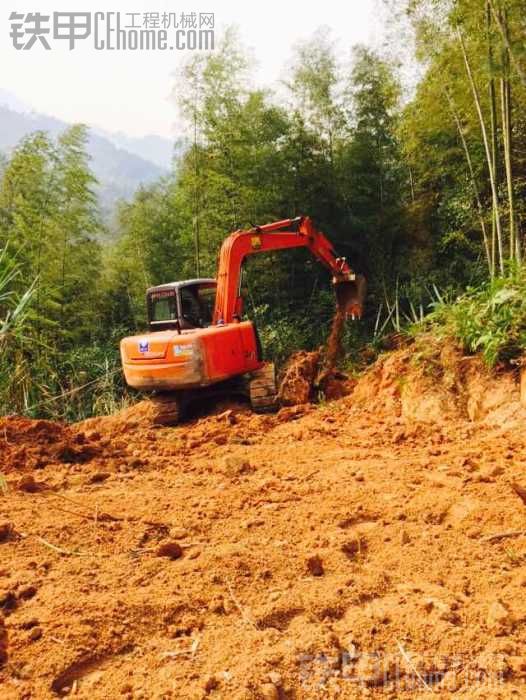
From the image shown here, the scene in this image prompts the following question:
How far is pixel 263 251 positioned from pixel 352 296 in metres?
1.35

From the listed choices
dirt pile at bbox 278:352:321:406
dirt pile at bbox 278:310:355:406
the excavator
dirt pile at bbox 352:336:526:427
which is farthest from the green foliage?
the excavator

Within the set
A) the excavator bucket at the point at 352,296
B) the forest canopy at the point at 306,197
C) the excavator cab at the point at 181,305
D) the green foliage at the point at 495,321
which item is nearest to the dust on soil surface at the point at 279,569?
the green foliage at the point at 495,321

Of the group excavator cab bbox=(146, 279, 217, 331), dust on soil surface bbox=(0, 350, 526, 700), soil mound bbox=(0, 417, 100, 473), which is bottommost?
soil mound bbox=(0, 417, 100, 473)

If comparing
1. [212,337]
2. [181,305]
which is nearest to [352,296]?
[181,305]

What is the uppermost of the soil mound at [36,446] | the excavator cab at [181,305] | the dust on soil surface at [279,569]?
the excavator cab at [181,305]

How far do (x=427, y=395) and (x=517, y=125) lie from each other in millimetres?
5439

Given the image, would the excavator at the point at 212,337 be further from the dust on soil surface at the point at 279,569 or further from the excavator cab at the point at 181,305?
the dust on soil surface at the point at 279,569

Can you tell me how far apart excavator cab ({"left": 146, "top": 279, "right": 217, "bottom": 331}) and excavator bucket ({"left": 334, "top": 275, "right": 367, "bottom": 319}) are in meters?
1.73

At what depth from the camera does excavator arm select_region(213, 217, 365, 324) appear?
6.78 m

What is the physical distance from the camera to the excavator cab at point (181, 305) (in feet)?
22.7

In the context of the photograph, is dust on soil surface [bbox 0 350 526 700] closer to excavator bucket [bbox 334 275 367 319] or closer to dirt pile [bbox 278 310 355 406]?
dirt pile [bbox 278 310 355 406]

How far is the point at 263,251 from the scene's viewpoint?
756 cm

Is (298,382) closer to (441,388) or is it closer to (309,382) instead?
(309,382)

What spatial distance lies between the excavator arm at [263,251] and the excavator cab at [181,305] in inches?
13.9
